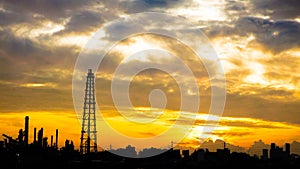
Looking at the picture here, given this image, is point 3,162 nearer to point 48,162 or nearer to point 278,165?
point 48,162

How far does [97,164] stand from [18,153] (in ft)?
46.3

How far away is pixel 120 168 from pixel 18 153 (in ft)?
53.3

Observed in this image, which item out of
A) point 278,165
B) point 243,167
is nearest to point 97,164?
point 243,167

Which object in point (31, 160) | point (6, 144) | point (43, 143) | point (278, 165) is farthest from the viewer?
point (278, 165)

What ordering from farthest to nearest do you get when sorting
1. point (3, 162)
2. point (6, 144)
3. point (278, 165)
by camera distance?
point (278, 165)
point (6, 144)
point (3, 162)

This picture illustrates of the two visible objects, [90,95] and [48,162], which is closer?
[48,162]

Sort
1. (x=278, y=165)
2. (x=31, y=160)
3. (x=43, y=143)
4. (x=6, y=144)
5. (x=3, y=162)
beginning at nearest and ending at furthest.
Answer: (x=3, y=162)
(x=31, y=160)
(x=6, y=144)
(x=43, y=143)
(x=278, y=165)

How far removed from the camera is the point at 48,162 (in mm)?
71875

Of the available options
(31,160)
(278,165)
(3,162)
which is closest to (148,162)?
(278,165)

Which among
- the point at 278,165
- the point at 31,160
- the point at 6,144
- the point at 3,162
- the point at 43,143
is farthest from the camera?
the point at 278,165

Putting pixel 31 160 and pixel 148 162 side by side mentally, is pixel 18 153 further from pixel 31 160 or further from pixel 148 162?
pixel 148 162

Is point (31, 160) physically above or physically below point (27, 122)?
below

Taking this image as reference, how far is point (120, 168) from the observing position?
3076 inches

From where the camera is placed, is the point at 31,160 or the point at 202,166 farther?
the point at 202,166
